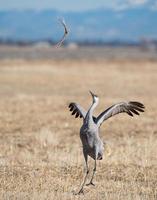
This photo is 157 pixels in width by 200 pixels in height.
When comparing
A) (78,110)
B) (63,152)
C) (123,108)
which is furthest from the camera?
(63,152)

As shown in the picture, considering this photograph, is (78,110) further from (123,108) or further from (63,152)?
(63,152)

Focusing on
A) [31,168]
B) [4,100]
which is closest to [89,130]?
[31,168]

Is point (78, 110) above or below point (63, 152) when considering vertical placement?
below

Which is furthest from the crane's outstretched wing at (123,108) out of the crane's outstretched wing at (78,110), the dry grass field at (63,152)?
the dry grass field at (63,152)

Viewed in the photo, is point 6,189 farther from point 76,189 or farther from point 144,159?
point 144,159

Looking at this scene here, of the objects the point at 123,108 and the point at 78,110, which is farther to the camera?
the point at 123,108

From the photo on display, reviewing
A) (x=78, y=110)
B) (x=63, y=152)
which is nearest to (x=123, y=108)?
(x=78, y=110)

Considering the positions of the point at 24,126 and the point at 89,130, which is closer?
the point at 89,130

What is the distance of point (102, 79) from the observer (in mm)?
42750

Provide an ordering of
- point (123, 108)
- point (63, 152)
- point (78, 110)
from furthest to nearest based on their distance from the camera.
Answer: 1. point (63, 152)
2. point (123, 108)
3. point (78, 110)

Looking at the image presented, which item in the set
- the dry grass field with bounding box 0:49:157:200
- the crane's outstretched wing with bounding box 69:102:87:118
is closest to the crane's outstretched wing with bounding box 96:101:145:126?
the crane's outstretched wing with bounding box 69:102:87:118

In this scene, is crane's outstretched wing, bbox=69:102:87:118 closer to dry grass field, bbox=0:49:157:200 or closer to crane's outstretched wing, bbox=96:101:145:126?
crane's outstretched wing, bbox=96:101:145:126

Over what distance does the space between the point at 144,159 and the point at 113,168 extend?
1.09 meters

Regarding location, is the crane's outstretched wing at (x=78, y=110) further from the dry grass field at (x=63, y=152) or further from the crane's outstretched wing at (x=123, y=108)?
the dry grass field at (x=63, y=152)
